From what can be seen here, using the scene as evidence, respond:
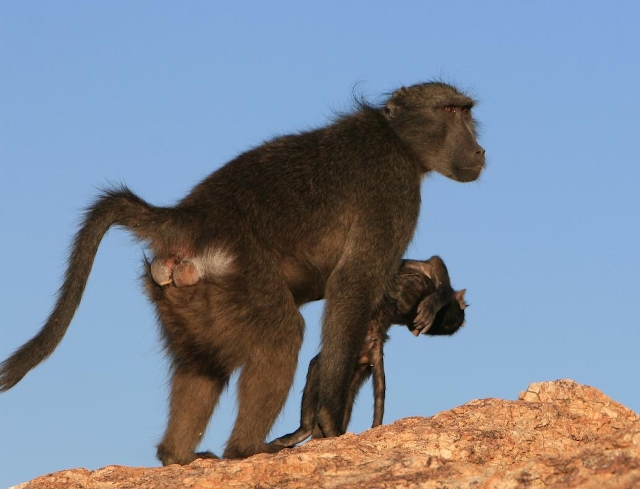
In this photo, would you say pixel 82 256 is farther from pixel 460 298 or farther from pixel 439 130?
pixel 460 298

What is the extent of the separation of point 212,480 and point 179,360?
2.01 m

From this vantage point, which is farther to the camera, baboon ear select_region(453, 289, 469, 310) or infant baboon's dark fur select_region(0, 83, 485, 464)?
baboon ear select_region(453, 289, 469, 310)

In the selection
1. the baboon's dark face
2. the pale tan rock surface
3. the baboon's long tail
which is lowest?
the pale tan rock surface

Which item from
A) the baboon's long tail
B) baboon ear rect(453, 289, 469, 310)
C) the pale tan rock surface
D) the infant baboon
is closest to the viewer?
the pale tan rock surface

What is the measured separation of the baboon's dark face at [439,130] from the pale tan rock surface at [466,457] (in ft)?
6.74

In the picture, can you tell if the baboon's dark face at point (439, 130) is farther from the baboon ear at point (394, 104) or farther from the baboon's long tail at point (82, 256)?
the baboon's long tail at point (82, 256)

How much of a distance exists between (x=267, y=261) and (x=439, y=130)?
1919mm

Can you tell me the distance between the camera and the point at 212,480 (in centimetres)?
403

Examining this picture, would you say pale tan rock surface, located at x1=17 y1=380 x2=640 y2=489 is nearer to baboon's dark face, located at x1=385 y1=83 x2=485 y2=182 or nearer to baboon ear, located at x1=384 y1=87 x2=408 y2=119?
baboon's dark face, located at x1=385 y1=83 x2=485 y2=182

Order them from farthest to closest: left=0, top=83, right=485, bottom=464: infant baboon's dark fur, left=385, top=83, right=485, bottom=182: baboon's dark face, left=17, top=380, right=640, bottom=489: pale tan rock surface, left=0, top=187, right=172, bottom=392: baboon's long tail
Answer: left=385, top=83, right=485, bottom=182: baboon's dark face → left=0, top=83, right=485, bottom=464: infant baboon's dark fur → left=0, top=187, right=172, bottom=392: baboon's long tail → left=17, top=380, right=640, bottom=489: pale tan rock surface

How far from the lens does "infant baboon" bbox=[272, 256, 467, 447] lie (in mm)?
6441

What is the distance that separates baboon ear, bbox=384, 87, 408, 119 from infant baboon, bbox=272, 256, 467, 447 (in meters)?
1.06

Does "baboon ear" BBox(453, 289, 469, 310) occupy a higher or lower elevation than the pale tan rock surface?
higher

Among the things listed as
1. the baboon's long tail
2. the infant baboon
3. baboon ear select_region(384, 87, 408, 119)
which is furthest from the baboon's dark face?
the baboon's long tail
